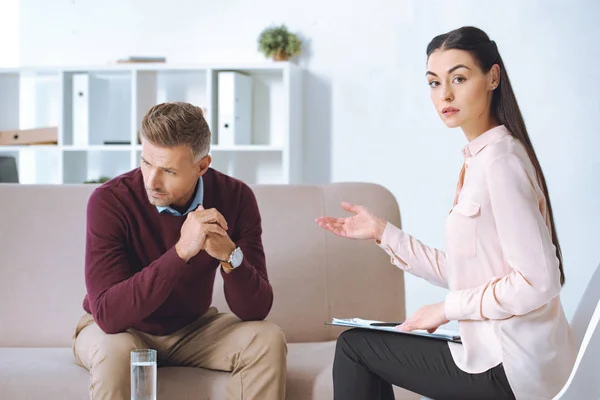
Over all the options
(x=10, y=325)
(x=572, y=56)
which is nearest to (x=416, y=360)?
(x=10, y=325)

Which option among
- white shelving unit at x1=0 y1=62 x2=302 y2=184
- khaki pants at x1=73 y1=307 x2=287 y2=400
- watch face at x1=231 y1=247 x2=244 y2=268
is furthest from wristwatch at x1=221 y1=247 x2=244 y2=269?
white shelving unit at x1=0 y1=62 x2=302 y2=184

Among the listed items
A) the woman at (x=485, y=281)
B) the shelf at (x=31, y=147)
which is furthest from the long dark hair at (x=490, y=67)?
the shelf at (x=31, y=147)

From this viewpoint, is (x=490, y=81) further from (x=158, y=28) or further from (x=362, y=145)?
(x=158, y=28)

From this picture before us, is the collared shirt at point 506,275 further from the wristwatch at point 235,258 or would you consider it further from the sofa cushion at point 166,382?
the wristwatch at point 235,258

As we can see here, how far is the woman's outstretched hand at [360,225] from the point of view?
201 centimetres

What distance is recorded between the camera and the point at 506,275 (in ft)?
5.28

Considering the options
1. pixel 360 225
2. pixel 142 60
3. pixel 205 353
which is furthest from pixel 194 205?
pixel 142 60

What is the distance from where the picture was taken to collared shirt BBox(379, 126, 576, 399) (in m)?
1.57

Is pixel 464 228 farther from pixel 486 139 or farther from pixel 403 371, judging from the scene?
pixel 403 371

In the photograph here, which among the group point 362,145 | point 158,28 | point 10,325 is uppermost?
point 158,28

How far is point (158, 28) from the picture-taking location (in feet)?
15.9

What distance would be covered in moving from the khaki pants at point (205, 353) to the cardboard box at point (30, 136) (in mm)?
2634

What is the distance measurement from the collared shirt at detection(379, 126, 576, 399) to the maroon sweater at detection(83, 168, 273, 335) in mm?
708

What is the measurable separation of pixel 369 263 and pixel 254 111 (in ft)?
7.51
